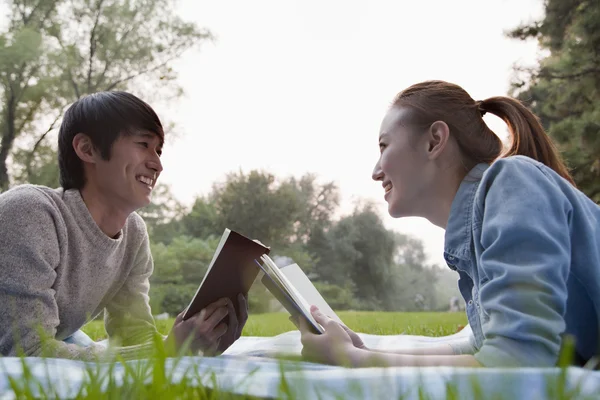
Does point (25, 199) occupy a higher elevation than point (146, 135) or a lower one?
lower

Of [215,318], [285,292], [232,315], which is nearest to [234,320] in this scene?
[232,315]

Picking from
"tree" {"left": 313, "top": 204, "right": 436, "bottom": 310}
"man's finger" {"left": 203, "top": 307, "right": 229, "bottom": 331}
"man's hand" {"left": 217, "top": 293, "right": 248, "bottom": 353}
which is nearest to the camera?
"man's finger" {"left": 203, "top": 307, "right": 229, "bottom": 331}

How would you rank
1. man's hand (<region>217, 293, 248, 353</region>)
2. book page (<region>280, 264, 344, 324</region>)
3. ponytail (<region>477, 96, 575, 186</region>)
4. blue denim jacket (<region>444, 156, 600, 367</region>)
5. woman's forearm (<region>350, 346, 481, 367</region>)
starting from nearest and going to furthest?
blue denim jacket (<region>444, 156, 600, 367</region>)
woman's forearm (<region>350, 346, 481, 367</region>)
ponytail (<region>477, 96, 575, 186</region>)
man's hand (<region>217, 293, 248, 353</region>)
book page (<region>280, 264, 344, 324</region>)

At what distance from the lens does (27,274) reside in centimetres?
172

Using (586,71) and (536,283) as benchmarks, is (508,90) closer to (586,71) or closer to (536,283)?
(586,71)

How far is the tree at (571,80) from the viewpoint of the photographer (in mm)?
7277

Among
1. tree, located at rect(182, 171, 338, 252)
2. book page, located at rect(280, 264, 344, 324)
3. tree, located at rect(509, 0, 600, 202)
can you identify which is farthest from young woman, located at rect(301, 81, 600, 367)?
tree, located at rect(182, 171, 338, 252)

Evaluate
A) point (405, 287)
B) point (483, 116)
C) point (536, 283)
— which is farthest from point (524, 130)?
point (405, 287)

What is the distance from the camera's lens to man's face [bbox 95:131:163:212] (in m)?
2.12

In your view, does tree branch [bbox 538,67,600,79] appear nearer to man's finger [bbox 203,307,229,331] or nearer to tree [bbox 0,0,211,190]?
man's finger [bbox 203,307,229,331]

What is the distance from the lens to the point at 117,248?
222 centimetres

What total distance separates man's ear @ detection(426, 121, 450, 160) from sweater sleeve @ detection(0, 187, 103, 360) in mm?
1160

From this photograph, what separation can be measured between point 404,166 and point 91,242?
1.20 meters

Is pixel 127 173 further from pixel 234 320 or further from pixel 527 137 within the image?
pixel 527 137
